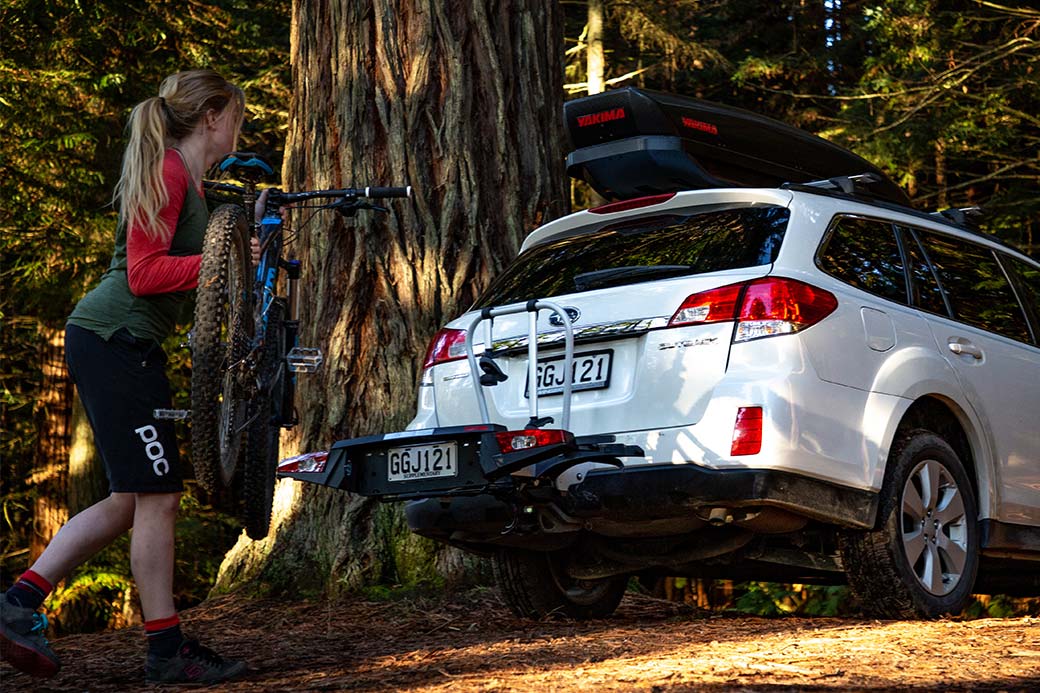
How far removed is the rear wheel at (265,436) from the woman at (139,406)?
1.13 ft

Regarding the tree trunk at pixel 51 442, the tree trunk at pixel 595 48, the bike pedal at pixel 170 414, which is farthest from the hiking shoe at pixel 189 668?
the tree trunk at pixel 595 48

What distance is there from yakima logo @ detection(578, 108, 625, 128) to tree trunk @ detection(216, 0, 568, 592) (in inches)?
40.9

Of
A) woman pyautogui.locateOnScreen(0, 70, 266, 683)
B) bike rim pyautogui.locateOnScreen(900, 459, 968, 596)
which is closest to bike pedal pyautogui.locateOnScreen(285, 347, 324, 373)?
woman pyautogui.locateOnScreen(0, 70, 266, 683)

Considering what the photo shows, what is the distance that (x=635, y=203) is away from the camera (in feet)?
18.6

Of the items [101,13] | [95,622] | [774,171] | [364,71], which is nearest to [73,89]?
[101,13]

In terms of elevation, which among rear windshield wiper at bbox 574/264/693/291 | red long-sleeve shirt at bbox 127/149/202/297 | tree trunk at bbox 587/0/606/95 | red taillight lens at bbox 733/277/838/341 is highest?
tree trunk at bbox 587/0/606/95

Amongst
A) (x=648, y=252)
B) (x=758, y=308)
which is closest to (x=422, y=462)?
Answer: (x=648, y=252)

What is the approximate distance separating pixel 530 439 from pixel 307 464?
3.58ft

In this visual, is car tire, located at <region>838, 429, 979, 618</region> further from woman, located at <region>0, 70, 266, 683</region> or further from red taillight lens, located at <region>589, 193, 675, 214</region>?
woman, located at <region>0, 70, 266, 683</region>

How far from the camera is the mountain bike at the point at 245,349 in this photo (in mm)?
4398

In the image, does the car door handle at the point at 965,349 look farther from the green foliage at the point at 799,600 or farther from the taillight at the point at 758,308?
the green foliage at the point at 799,600

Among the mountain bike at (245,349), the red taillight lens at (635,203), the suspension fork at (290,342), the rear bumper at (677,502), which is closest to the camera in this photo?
the mountain bike at (245,349)

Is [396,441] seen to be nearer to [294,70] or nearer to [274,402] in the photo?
[274,402]

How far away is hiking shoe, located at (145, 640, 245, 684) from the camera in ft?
14.8
